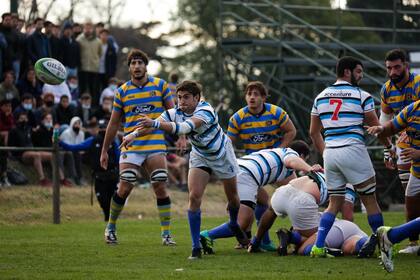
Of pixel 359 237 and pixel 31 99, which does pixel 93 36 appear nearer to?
pixel 31 99

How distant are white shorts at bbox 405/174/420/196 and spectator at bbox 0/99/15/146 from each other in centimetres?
1037

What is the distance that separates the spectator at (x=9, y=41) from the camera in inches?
825

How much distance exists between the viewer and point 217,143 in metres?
11.7

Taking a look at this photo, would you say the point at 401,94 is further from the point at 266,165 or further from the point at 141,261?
the point at 141,261

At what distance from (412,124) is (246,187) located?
2.56 m

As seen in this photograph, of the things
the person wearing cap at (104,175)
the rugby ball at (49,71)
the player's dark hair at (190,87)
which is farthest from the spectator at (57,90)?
the player's dark hair at (190,87)

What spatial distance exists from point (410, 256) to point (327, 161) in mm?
1533

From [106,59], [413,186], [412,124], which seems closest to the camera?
[412,124]

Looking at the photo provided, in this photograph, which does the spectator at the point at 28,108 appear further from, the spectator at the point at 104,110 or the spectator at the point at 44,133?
the spectator at the point at 104,110

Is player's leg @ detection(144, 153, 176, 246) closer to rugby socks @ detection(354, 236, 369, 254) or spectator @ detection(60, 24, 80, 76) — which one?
rugby socks @ detection(354, 236, 369, 254)

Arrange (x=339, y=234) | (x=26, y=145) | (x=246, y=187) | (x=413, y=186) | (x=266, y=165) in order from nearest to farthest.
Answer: (x=339, y=234), (x=413, y=186), (x=246, y=187), (x=266, y=165), (x=26, y=145)

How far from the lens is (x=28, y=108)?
20938mm

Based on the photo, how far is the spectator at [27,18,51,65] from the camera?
21375mm

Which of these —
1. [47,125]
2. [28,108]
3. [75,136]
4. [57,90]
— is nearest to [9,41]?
[28,108]
